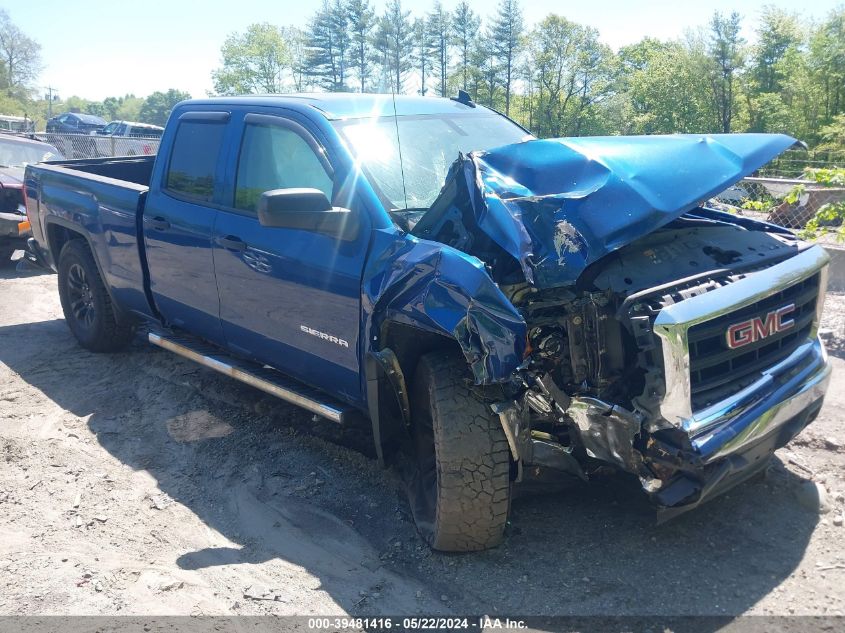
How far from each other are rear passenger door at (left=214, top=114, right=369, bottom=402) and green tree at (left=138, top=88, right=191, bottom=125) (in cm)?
10038

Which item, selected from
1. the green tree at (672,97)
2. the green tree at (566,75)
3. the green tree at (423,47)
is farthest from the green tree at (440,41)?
the green tree at (672,97)

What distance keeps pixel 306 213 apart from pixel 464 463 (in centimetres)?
143

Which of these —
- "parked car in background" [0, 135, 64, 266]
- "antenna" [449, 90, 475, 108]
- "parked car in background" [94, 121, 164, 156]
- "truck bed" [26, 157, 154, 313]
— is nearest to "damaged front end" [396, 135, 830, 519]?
"antenna" [449, 90, 475, 108]

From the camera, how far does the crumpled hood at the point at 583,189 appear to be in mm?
3107

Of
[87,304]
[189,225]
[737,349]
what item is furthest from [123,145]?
[737,349]

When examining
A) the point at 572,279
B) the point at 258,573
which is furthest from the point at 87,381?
the point at 572,279

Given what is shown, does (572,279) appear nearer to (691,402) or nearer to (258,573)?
(691,402)

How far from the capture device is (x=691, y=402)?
9.82 ft

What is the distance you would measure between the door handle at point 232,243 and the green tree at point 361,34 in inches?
1026

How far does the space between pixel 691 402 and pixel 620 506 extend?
41.0 inches

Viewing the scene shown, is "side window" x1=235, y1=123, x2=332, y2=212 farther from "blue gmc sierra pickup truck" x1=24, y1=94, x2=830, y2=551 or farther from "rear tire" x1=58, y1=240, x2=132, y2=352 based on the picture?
"rear tire" x1=58, y1=240, x2=132, y2=352

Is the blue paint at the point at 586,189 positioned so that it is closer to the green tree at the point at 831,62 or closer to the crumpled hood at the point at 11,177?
the crumpled hood at the point at 11,177

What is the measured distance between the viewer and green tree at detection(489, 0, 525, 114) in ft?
116

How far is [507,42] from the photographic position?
35844mm
